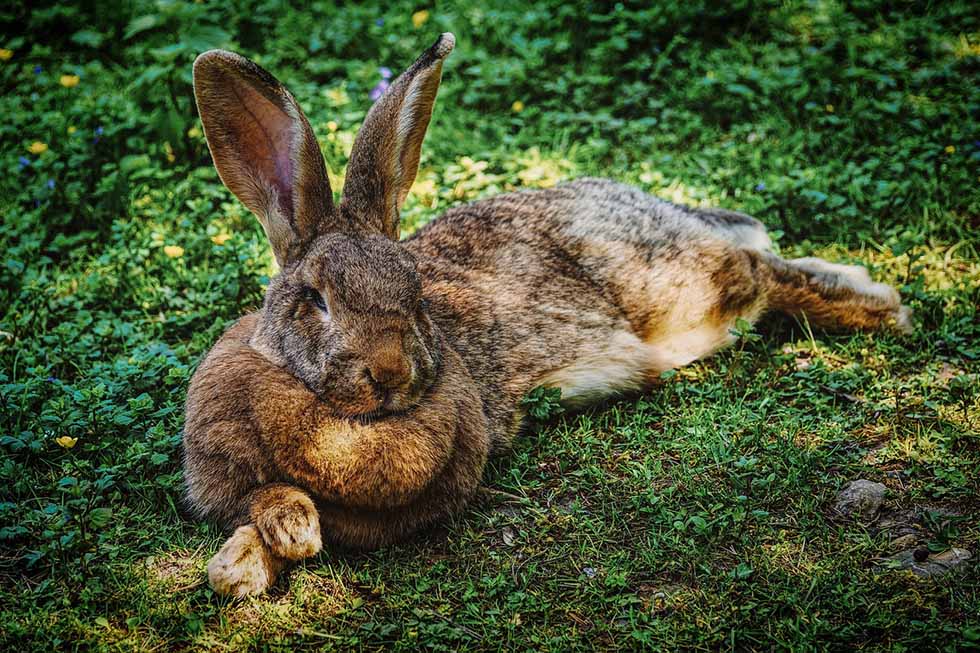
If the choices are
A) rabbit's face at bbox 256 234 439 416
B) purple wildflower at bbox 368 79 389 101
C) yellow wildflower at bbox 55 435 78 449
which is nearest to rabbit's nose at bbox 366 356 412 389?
rabbit's face at bbox 256 234 439 416

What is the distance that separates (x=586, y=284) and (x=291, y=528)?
6.63 feet

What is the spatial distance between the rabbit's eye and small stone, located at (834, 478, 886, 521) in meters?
2.12

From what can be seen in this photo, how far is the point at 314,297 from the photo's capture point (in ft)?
11.8

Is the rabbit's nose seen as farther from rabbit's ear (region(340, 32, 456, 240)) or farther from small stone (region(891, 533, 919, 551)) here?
small stone (region(891, 533, 919, 551))

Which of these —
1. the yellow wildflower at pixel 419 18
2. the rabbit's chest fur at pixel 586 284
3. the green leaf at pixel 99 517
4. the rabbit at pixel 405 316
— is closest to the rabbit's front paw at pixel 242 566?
the rabbit at pixel 405 316

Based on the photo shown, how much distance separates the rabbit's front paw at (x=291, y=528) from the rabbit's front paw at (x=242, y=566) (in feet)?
0.13

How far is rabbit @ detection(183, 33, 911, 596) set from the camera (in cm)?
344

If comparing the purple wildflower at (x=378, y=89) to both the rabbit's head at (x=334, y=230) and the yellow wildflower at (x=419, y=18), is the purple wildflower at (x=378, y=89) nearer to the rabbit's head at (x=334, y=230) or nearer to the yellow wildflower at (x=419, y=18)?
the yellow wildflower at (x=419, y=18)

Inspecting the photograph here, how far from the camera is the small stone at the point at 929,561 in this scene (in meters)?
3.32

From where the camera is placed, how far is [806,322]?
4.92 m

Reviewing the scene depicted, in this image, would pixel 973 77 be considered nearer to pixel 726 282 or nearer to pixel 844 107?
pixel 844 107

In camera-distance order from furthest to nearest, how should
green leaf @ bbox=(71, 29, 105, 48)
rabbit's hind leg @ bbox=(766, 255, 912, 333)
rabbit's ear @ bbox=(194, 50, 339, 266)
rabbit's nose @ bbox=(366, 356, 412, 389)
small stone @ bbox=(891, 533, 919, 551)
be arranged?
green leaf @ bbox=(71, 29, 105, 48), rabbit's hind leg @ bbox=(766, 255, 912, 333), rabbit's ear @ bbox=(194, 50, 339, 266), small stone @ bbox=(891, 533, 919, 551), rabbit's nose @ bbox=(366, 356, 412, 389)

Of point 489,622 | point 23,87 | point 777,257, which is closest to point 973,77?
point 777,257

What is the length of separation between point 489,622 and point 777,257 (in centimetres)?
274
